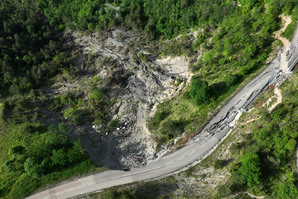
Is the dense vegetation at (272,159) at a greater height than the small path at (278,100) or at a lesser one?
lesser

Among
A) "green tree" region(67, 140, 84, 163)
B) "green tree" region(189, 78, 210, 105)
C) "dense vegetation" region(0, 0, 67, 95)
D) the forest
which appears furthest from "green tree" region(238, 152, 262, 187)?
"dense vegetation" region(0, 0, 67, 95)

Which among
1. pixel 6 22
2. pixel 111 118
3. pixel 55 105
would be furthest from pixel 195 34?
pixel 6 22

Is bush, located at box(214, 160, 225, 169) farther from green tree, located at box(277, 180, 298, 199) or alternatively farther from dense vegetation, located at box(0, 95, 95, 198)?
dense vegetation, located at box(0, 95, 95, 198)

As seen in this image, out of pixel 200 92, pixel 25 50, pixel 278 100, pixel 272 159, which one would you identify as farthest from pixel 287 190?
pixel 25 50

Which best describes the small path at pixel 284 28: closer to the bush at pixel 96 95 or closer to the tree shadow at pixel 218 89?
the tree shadow at pixel 218 89

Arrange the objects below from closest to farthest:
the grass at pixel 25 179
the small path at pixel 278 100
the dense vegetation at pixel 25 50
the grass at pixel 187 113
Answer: the small path at pixel 278 100 → the grass at pixel 25 179 → the grass at pixel 187 113 → the dense vegetation at pixel 25 50

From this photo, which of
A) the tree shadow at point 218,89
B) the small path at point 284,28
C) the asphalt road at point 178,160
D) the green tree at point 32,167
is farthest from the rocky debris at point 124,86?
the small path at point 284,28
